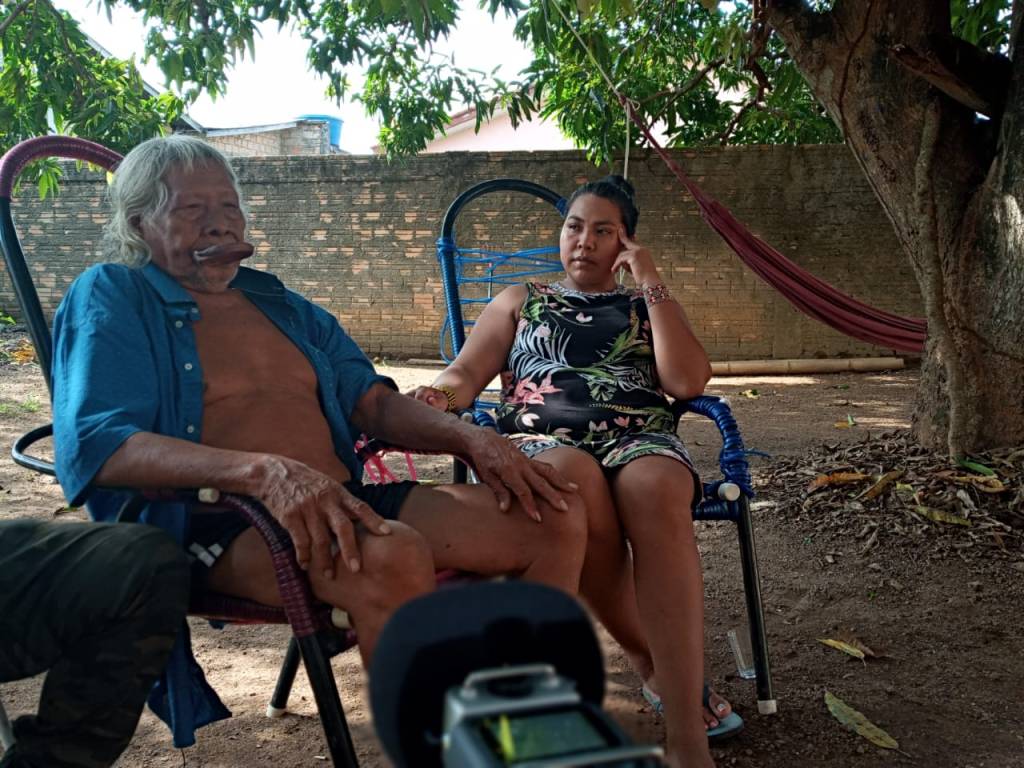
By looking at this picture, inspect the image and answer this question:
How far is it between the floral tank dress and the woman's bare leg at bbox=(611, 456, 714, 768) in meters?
0.14

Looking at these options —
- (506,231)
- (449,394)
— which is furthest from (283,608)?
(506,231)

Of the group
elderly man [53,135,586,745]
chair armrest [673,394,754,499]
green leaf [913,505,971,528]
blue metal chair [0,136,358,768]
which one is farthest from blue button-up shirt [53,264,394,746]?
green leaf [913,505,971,528]

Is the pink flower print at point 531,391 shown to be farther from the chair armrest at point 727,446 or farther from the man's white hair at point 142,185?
the man's white hair at point 142,185

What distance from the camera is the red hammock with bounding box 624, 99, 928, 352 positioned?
437cm

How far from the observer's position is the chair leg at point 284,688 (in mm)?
2025

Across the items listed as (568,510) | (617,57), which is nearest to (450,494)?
(568,510)

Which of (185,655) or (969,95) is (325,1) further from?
(185,655)

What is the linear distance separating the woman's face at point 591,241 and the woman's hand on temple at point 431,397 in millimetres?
536

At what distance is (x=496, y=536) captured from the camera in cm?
156

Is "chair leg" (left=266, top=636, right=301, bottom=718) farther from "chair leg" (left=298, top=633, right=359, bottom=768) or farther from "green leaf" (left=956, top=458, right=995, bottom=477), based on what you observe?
"green leaf" (left=956, top=458, right=995, bottom=477)

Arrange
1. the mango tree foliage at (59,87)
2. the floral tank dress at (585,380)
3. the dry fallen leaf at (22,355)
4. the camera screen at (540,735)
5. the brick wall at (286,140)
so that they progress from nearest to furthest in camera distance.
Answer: the camera screen at (540,735) < the floral tank dress at (585,380) < the mango tree foliage at (59,87) < the dry fallen leaf at (22,355) < the brick wall at (286,140)

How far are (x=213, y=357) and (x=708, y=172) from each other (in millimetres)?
6923

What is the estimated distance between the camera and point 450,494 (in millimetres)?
1613

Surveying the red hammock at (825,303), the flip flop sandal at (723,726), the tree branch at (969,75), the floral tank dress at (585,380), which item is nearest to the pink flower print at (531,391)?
the floral tank dress at (585,380)
